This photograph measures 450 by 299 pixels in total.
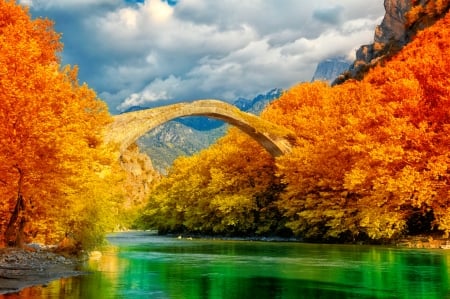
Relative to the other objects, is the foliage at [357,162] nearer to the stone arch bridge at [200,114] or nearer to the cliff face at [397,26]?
the stone arch bridge at [200,114]

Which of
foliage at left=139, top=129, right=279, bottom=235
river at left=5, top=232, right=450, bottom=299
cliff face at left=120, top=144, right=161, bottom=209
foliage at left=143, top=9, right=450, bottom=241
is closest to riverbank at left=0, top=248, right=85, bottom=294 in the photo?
river at left=5, top=232, right=450, bottom=299

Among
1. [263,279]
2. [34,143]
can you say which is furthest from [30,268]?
[263,279]

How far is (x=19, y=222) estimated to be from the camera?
23.9 m

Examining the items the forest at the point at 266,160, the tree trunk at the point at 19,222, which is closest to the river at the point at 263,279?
the tree trunk at the point at 19,222

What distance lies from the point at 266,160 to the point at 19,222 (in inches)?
1262

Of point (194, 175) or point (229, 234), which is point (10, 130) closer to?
point (229, 234)

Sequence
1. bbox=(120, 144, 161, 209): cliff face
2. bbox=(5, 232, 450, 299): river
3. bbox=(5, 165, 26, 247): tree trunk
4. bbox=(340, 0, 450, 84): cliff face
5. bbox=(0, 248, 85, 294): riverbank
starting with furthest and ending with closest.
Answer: bbox=(120, 144, 161, 209): cliff face, bbox=(340, 0, 450, 84): cliff face, bbox=(5, 165, 26, 247): tree trunk, bbox=(0, 248, 85, 294): riverbank, bbox=(5, 232, 450, 299): river

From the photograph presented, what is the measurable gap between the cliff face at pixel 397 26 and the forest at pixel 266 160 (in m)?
0.99

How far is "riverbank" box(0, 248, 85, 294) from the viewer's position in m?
14.8

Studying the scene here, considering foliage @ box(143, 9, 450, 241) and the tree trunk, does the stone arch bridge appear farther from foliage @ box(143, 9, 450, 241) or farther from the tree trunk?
the tree trunk

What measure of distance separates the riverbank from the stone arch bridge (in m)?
13.9

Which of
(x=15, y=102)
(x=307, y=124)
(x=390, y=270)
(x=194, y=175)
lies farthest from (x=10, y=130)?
(x=194, y=175)

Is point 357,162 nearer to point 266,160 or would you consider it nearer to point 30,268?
point 266,160

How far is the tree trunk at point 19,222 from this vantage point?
2095 cm
